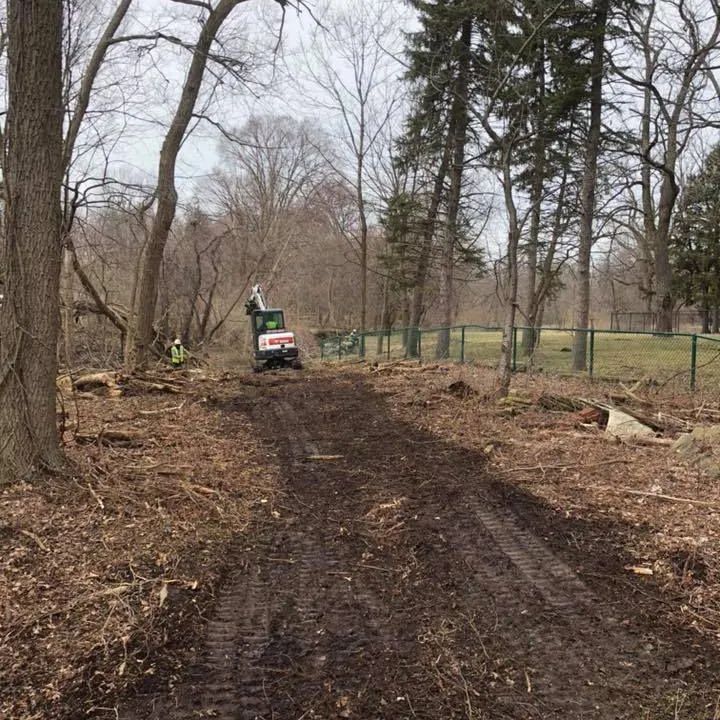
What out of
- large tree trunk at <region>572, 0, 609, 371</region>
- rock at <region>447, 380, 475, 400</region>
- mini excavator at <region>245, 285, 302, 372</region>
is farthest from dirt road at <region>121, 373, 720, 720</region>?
mini excavator at <region>245, 285, 302, 372</region>

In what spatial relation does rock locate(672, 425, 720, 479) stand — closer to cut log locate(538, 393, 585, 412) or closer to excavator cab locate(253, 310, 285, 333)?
cut log locate(538, 393, 585, 412)

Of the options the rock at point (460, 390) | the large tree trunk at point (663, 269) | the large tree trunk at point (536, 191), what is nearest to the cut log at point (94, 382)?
the rock at point (460, 390)

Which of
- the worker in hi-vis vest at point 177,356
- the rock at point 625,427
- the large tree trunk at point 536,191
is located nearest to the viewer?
the rock at point 625,427

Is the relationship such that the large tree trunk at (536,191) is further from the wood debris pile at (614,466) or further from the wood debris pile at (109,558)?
the wood debris pile at (109,558)

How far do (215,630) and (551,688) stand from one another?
179 cm

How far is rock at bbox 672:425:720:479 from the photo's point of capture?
5969 millimetres

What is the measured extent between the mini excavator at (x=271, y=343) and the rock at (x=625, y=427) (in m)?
13.4

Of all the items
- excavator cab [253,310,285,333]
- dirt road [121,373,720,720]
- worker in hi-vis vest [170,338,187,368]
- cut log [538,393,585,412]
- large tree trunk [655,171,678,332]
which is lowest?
dirt road [121,373,720,720]

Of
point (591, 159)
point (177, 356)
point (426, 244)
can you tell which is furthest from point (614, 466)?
point (426, 244)

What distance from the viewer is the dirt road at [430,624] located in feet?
8.48

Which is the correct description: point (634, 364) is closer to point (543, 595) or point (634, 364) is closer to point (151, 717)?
point (543, 595)

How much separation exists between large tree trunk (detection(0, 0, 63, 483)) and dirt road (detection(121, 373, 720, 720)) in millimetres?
2198

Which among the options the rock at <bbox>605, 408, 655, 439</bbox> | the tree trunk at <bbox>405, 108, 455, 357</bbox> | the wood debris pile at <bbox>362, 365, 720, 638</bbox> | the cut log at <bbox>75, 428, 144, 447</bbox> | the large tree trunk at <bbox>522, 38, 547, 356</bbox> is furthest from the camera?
the tree trunk at <bbox>405, 108, 455, 357</bbox>

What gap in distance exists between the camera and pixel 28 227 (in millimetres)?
4816
